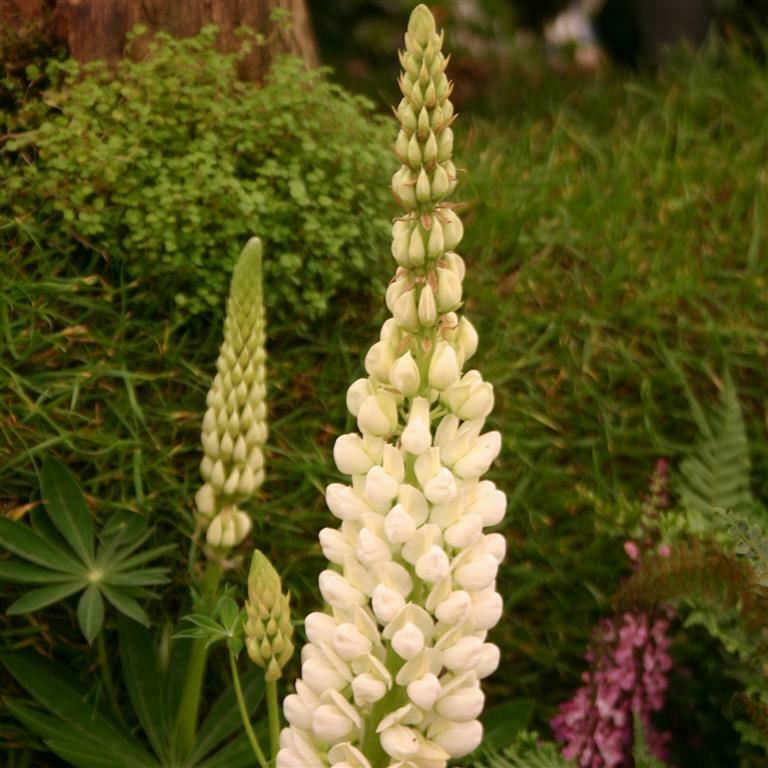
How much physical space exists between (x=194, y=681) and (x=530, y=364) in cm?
126

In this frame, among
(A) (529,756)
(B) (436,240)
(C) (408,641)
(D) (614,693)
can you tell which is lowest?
(D) (614,693)

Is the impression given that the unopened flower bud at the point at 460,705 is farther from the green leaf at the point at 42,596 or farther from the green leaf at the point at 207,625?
the green leaf at the point at 42,596

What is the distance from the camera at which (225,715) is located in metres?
2.45

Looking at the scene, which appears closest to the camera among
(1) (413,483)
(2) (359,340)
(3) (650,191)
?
(1) (413,483)

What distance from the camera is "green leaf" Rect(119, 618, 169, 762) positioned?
2.41 m

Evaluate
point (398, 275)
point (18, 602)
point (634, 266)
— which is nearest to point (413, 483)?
point (398, 275)

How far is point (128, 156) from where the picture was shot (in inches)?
110

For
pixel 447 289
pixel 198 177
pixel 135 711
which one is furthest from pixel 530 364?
pixel 447 289

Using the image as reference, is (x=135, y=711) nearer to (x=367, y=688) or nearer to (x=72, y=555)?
(x=72, y=555)

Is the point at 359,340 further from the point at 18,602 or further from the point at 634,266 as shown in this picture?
the point at 18,602

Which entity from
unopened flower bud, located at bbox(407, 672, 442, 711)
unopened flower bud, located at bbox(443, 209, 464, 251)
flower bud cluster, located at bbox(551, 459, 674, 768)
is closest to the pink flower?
flower bud cluster, located at bbox(551, 459, 674, 768)

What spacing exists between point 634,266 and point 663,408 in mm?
472

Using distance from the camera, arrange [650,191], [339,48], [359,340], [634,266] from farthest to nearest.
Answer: [339,48] → [650,191] → [634,266] → [359,340]

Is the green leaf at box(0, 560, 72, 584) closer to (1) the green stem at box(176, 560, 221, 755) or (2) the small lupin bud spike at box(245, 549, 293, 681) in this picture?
(1) the green stem at box(176, 560, 221, 755)
